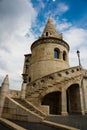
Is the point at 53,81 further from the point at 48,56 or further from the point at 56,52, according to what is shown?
the point at 56,52

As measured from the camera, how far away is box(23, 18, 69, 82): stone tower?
728 inches

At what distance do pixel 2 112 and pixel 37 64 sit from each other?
9886mm

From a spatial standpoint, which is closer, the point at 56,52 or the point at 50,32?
the point at 56,52

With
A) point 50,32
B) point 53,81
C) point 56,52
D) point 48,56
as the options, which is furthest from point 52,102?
point 50,32

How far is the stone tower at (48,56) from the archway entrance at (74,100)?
397cm

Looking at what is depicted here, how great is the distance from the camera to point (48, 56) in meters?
19.0

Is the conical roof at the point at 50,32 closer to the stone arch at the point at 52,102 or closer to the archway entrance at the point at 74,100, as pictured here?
the archway entrance at the point at 74,100

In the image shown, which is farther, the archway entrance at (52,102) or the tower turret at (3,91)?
the archway entrance at (52,102)

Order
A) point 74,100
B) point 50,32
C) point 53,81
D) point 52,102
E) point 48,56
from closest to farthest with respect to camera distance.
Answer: point 53,81, point 74,100, point 52,102, point 48,56, point 50,32

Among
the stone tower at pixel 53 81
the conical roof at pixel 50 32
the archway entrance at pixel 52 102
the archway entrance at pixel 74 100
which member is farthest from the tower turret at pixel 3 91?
the conical roof at pixel 50 32

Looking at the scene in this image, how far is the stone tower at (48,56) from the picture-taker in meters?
18.5

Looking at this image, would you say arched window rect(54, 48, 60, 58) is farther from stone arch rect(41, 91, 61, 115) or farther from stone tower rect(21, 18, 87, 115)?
stone arch rect(41, 91, 61, 115)

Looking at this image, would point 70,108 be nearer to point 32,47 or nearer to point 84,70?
point 84,70

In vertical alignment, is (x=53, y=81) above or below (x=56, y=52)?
below
